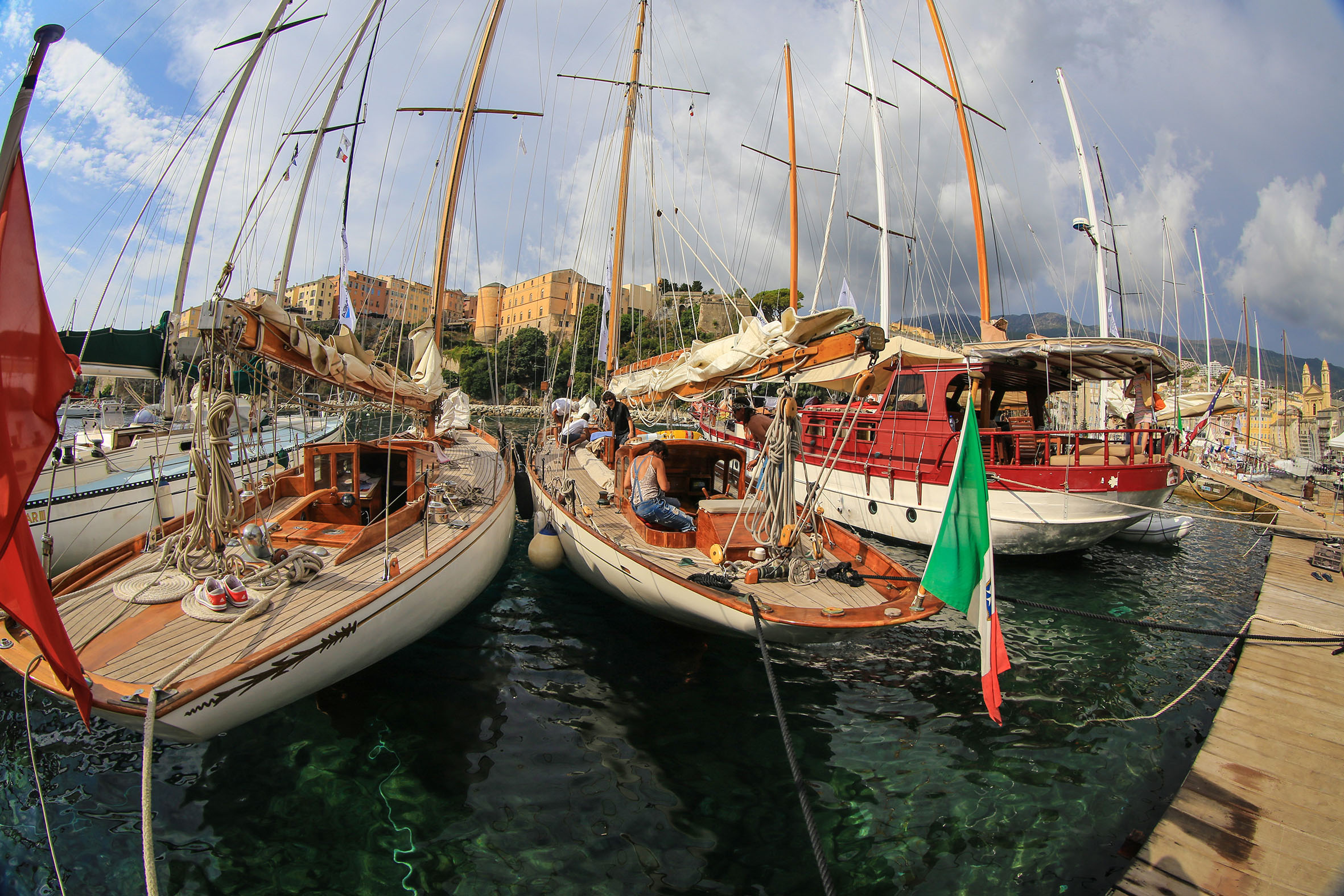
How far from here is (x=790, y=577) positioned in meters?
6.21

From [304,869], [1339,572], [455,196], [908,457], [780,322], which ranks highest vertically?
[455,196]

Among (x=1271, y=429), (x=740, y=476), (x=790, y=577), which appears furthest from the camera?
(x=1271, y=429)

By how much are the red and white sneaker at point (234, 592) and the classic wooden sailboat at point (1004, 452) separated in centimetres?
654

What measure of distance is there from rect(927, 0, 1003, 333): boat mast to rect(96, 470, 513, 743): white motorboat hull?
46.7 ft

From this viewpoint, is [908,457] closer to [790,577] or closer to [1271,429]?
[790,577]

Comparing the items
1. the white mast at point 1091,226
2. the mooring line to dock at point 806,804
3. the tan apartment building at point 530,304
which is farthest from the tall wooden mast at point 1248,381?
the tan apartment building at point 530,304

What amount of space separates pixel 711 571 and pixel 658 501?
1560mm

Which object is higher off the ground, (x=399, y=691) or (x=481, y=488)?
(x=481, y=488)

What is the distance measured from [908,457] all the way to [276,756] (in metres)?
10.9

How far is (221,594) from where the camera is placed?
16.0ft

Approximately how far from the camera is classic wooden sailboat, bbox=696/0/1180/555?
32.0ft

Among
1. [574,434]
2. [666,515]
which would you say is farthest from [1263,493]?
[574,434]

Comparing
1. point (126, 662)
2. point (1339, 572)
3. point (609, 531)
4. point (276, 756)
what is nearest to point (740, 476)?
point (609, 531)

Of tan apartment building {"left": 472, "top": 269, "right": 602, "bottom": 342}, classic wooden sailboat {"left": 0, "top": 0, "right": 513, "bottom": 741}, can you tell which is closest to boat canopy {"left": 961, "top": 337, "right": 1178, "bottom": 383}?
classic wooden sailboat {"left": 0, "top": 0, "right": 513, "bottom": 741}
